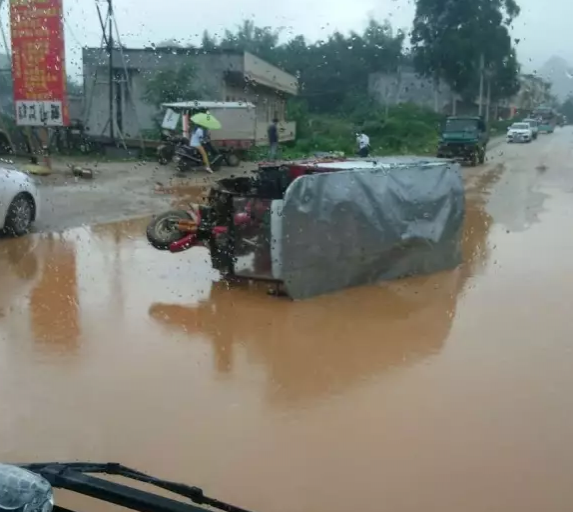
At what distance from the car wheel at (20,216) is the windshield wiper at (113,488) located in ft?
28.4

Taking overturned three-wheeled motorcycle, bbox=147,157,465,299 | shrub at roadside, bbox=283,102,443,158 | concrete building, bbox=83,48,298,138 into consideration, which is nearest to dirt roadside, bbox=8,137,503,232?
concrete building, bbox=83,48,298,138

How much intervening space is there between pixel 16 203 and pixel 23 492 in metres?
9.34

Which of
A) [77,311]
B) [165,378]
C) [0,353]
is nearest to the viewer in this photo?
[165,378]

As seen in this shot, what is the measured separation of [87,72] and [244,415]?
21.3m

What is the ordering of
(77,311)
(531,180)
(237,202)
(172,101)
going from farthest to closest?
(172,101)
(531,180)
(237,202)
(77,311)

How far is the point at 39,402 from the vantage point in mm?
5082

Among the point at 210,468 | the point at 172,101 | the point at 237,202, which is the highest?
the point at 172,101

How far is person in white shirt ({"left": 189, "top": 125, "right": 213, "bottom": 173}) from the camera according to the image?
20359 mm

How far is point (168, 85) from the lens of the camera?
23.9 metres

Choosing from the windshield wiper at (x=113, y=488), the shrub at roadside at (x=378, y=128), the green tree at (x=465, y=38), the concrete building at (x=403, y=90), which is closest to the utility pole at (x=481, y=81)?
the green tree at (x=465, y=38)

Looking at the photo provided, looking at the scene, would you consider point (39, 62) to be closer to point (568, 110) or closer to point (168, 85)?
point (168, 85)

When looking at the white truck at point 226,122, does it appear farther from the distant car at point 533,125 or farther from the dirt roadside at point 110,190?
the distant car at point 533,125

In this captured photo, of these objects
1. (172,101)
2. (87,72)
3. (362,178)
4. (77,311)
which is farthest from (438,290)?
(87,72)

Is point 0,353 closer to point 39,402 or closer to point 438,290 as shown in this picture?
point 39,402
